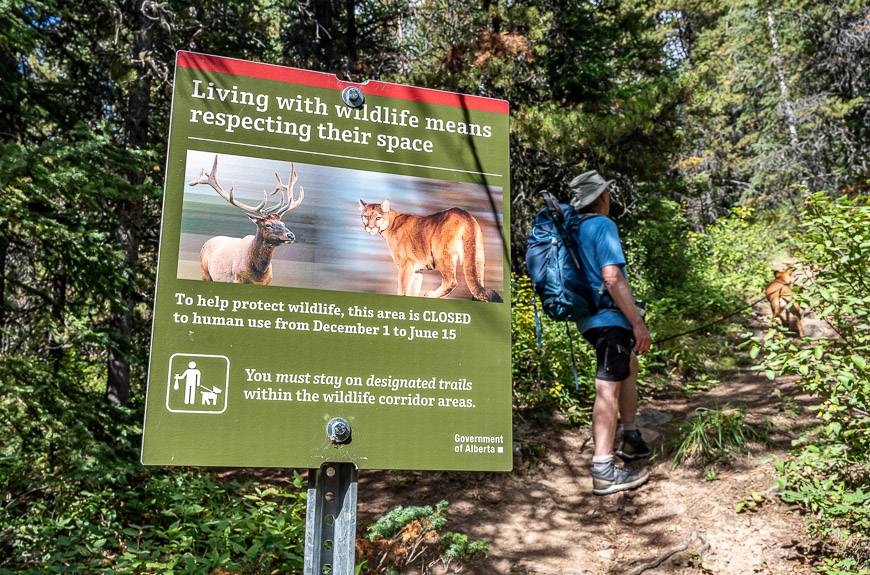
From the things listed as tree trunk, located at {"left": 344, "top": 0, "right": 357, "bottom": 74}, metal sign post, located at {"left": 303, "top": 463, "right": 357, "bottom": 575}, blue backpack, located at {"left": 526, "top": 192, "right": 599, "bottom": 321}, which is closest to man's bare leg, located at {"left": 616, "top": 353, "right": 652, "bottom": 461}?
blue backpack, located at {"left": 526, "top": 192, "right": 599, "bottom": 321}

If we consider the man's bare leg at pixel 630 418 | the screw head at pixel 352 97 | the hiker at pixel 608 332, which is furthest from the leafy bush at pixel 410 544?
the screw head at pixel 352 97

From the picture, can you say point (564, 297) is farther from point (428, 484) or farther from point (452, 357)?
point (428, 484)

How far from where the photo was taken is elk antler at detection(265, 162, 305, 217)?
2.35 m

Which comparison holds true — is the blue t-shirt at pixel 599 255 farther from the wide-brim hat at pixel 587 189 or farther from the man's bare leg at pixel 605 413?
the man's bare leg at pixel 605 413

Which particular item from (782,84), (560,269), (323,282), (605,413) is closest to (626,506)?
(605,413)

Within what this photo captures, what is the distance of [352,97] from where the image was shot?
2.55 meters

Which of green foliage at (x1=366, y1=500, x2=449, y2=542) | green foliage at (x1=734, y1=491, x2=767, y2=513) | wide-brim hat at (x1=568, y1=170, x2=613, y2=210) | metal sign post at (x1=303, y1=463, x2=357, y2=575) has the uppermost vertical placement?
wide-brim hat at (x1=568, y1=170, x2=613, y2=210)

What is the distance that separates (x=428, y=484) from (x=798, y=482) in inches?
125

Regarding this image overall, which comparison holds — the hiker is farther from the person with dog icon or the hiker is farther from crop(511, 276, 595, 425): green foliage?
crop(511, 276, 595, 425): green foliage

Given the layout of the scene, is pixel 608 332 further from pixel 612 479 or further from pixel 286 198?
pixel 286 198

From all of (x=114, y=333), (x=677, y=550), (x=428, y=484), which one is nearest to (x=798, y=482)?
(x=677, y=550)

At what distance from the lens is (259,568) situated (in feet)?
15.2

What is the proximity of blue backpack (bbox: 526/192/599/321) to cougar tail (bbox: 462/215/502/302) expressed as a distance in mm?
1902

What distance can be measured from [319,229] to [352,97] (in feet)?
1.72
